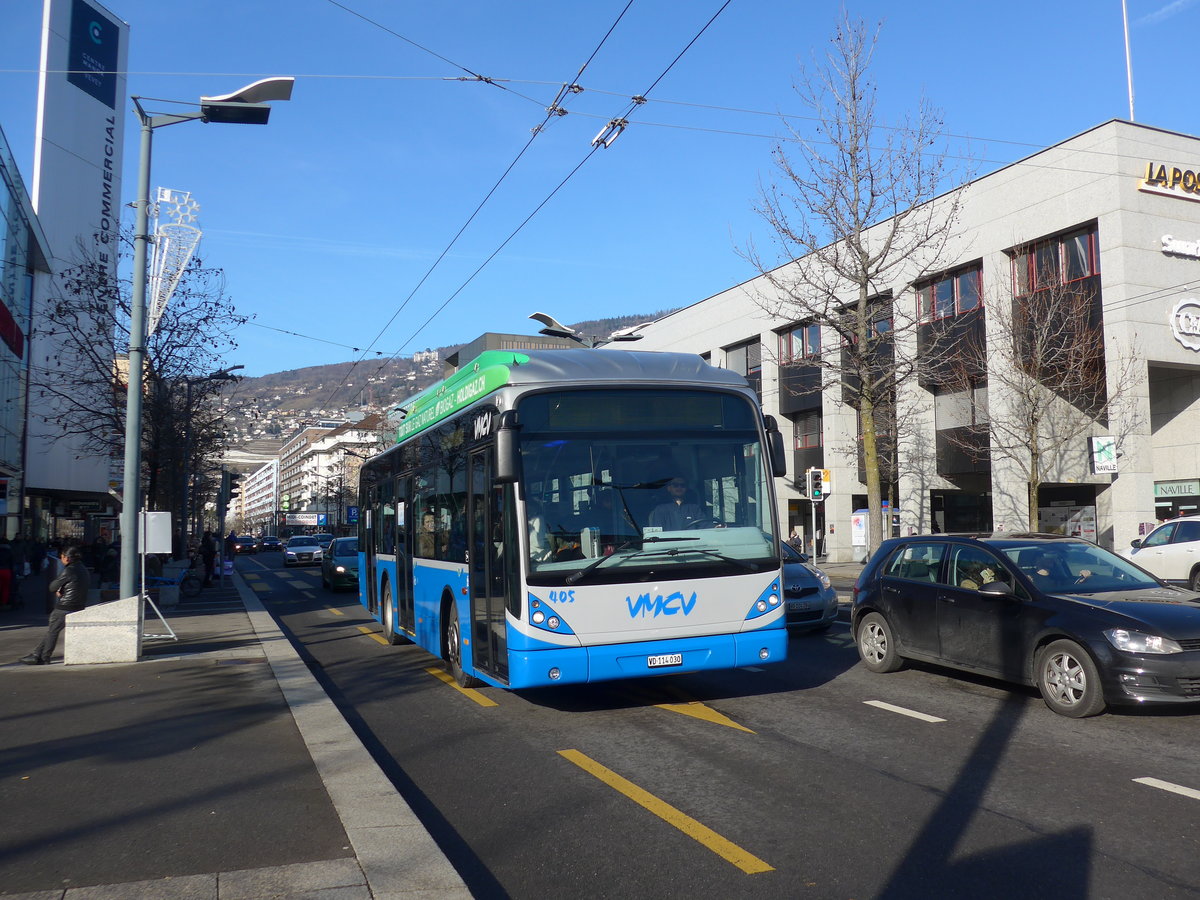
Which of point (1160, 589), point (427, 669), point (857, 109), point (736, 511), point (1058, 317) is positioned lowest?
point (427, 669)

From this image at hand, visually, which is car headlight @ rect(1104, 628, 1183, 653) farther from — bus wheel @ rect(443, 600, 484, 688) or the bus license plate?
bus wheel @ rect(443, 600, 484, 688)

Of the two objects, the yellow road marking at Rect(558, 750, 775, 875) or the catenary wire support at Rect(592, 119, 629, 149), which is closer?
the yellow road marking at Rect(558, 750, 775, 875)

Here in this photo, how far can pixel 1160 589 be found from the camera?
8938 mm

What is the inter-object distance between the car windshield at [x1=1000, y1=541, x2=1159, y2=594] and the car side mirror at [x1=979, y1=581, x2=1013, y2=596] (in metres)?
0.24

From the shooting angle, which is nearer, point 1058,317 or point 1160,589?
point 1160,589

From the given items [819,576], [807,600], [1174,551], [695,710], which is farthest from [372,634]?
[1174,551]

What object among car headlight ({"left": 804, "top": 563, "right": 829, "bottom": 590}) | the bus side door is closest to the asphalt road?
the bus side door

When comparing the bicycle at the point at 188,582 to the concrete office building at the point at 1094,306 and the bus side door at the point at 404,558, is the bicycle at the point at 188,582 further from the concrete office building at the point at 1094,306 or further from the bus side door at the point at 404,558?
the concrete office building at the point at 1094,306

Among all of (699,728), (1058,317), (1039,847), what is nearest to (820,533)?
(1058,317)

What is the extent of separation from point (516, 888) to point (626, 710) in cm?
439

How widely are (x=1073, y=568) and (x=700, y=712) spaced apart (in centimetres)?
371

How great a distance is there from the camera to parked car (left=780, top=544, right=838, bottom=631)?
46.0ft

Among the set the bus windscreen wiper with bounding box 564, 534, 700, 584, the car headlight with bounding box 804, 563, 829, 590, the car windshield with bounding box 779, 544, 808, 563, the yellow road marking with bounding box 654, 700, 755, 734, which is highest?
the bus windscreen wiper with bounding box 564, 534, 700, 584

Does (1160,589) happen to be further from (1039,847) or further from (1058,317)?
(1058,317)
